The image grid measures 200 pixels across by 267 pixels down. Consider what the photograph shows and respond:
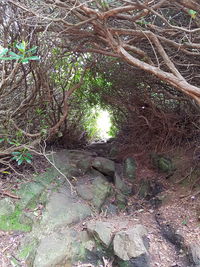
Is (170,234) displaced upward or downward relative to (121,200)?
upward

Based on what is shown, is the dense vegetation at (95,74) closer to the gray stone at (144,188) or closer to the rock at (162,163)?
the rock at (162,163)

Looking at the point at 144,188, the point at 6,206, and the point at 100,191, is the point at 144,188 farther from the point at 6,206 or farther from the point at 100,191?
the point at 6,206

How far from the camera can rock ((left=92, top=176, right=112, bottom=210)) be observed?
3.46 m

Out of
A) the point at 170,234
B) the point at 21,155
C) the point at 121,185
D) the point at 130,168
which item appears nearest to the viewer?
the point at 170,234

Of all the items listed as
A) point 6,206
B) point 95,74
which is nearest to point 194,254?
point 6,206

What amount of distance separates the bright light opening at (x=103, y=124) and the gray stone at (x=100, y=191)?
7.89 ft

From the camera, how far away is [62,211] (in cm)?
303

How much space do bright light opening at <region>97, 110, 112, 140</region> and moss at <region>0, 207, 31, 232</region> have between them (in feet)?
11.7

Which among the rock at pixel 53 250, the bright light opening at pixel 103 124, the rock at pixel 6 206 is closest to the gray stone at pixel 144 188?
the rock at pixel 53 250

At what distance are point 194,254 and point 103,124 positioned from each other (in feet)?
15.1

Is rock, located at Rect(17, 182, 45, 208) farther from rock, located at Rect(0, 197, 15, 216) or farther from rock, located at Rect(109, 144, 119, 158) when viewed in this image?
rock, located at Rect(109, 144, 119, 158)

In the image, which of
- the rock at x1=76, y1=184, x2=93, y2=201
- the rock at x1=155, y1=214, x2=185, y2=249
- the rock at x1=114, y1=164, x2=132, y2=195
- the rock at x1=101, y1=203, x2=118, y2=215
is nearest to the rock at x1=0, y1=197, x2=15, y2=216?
the rock at x1=76, y1=184, x2=93, y2=201

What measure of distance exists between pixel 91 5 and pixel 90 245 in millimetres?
3111

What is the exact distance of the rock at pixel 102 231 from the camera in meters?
2.63
